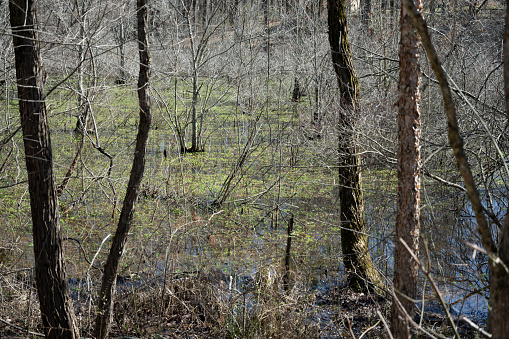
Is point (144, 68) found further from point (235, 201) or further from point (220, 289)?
point (235, 201)

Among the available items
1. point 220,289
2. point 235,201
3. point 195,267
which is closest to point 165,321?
point 220,289

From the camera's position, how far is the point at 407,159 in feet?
10.5

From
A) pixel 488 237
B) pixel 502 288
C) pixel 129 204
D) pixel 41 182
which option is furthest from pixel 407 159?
pixel 41 182

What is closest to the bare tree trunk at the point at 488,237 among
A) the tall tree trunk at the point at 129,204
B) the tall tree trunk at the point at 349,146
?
the tall tree trunk at the point at 129,204

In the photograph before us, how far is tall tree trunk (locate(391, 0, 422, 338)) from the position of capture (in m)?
3.11

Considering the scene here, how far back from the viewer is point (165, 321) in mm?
4633

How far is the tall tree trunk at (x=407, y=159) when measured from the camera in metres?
3.11

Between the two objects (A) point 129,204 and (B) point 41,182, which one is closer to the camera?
(B) point 41,182

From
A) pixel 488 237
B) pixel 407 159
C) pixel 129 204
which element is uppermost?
pixel 407 159

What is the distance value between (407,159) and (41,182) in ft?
8.26

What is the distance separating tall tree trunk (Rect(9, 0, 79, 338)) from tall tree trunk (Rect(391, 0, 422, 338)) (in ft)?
7.81

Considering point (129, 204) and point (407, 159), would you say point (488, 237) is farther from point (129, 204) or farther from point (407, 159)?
point (129, 204)

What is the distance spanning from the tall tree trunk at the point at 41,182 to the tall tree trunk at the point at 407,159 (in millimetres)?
2381

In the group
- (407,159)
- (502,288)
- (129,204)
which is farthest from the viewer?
(129,204)
